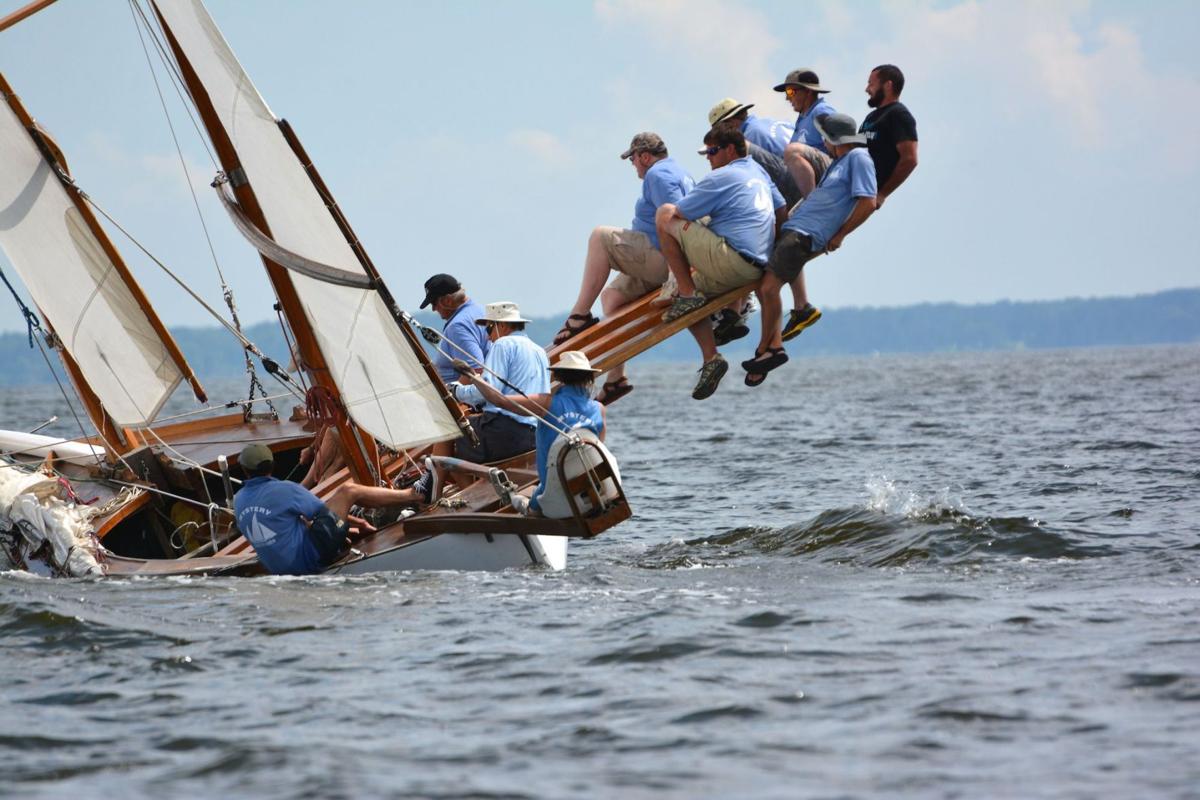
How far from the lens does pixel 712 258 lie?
1083 centimetres

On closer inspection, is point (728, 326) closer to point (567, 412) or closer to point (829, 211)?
point (829, 211)

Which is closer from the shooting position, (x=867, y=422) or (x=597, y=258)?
(x=597, y=258)

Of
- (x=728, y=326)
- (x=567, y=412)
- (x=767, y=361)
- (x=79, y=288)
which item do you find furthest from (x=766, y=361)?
(x=79, y=288)

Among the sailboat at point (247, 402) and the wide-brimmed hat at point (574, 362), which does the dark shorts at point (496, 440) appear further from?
the wide-brimmed hat at point (574, 362)

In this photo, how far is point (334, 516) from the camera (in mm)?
9477

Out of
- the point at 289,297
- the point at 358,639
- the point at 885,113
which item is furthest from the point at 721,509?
the point at 358,639

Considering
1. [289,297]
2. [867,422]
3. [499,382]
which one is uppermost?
[289,297]

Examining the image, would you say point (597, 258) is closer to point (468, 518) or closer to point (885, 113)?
point (885, 113)

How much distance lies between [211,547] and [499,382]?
8.01 feet

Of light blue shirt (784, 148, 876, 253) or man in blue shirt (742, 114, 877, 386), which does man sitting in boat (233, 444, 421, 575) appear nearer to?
man in blue shirt (742, 114, 877, 386)

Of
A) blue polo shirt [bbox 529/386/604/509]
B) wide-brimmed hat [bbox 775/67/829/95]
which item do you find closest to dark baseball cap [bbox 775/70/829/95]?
wide-brimmed hat [bbox 775/67/829/95]

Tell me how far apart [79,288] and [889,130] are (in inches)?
259

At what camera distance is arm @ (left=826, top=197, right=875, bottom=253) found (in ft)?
34.9

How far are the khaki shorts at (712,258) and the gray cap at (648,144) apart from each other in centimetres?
74
